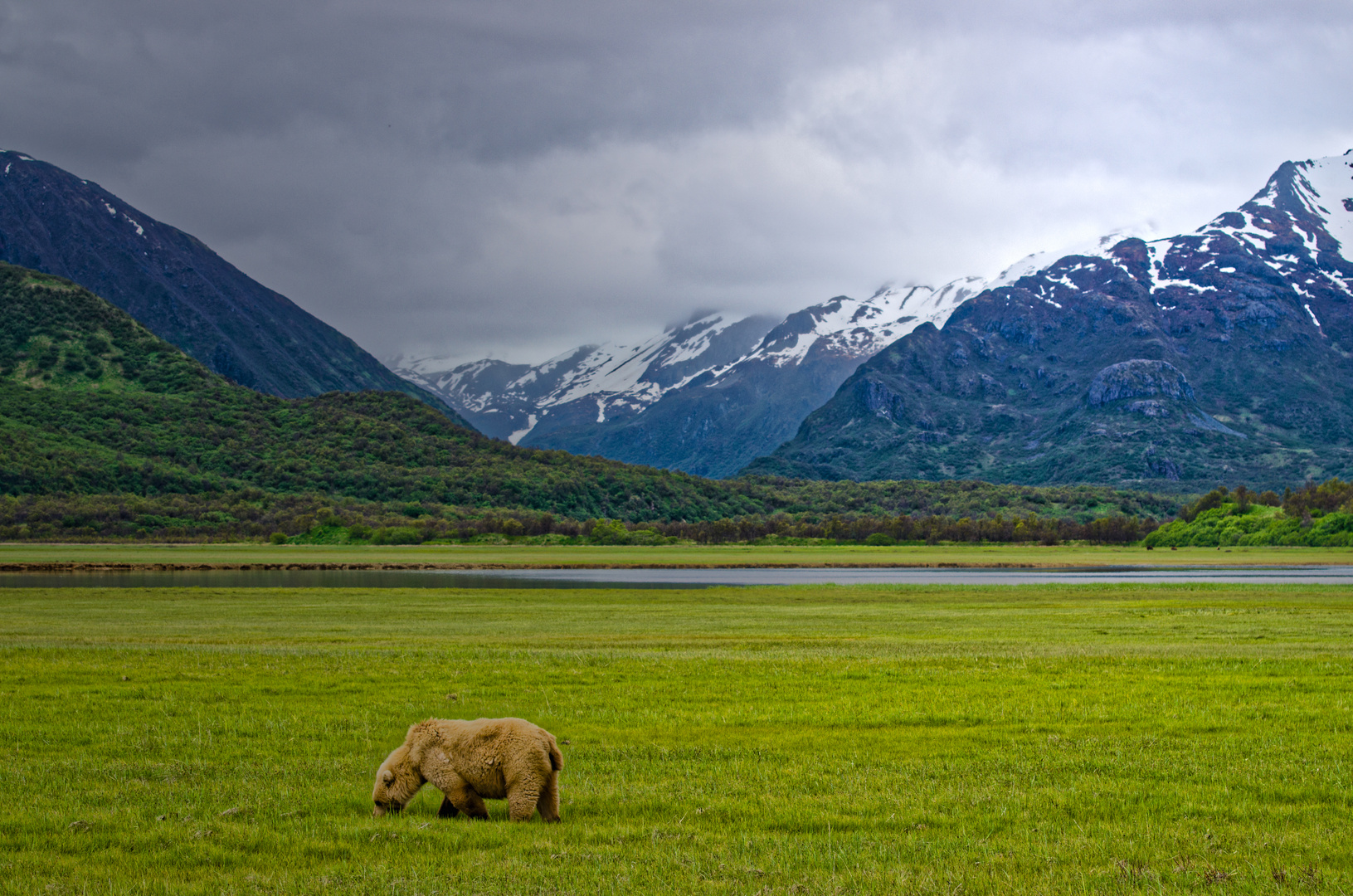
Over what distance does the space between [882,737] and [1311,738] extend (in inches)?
248

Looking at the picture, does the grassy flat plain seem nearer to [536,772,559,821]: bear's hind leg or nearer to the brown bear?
the brown bear

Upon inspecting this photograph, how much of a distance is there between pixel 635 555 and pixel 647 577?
49.5 m

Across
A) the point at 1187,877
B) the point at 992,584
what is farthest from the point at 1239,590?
the point at 1187,877

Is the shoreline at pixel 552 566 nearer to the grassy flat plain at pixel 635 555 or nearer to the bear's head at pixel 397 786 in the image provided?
the grassy flat plain at pixel 635 555

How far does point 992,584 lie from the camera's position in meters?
79.8

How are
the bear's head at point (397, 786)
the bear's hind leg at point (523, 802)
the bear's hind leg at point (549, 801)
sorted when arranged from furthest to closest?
the bear's head at point (397, 786) < the bear's hind leg at point (549, 801) < the bear's hind leg at point (523, 802)

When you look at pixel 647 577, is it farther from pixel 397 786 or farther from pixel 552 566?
pixel 397 786

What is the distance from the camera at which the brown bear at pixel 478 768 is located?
10383mm

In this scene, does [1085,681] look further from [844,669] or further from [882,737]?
[882,737]

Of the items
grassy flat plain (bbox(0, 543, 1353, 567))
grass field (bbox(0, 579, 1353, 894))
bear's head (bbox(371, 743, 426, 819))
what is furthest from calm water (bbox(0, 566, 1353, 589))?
bear's head (bbox(371, 743, 426, 819))

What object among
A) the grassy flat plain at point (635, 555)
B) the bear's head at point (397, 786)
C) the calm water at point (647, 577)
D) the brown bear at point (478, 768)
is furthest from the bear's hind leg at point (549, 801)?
the grassy flat plain at point (635, 555)

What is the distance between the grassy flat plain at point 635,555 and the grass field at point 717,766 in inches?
3786

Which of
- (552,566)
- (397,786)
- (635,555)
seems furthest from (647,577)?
(397,786)

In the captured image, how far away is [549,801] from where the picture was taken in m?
10.6
